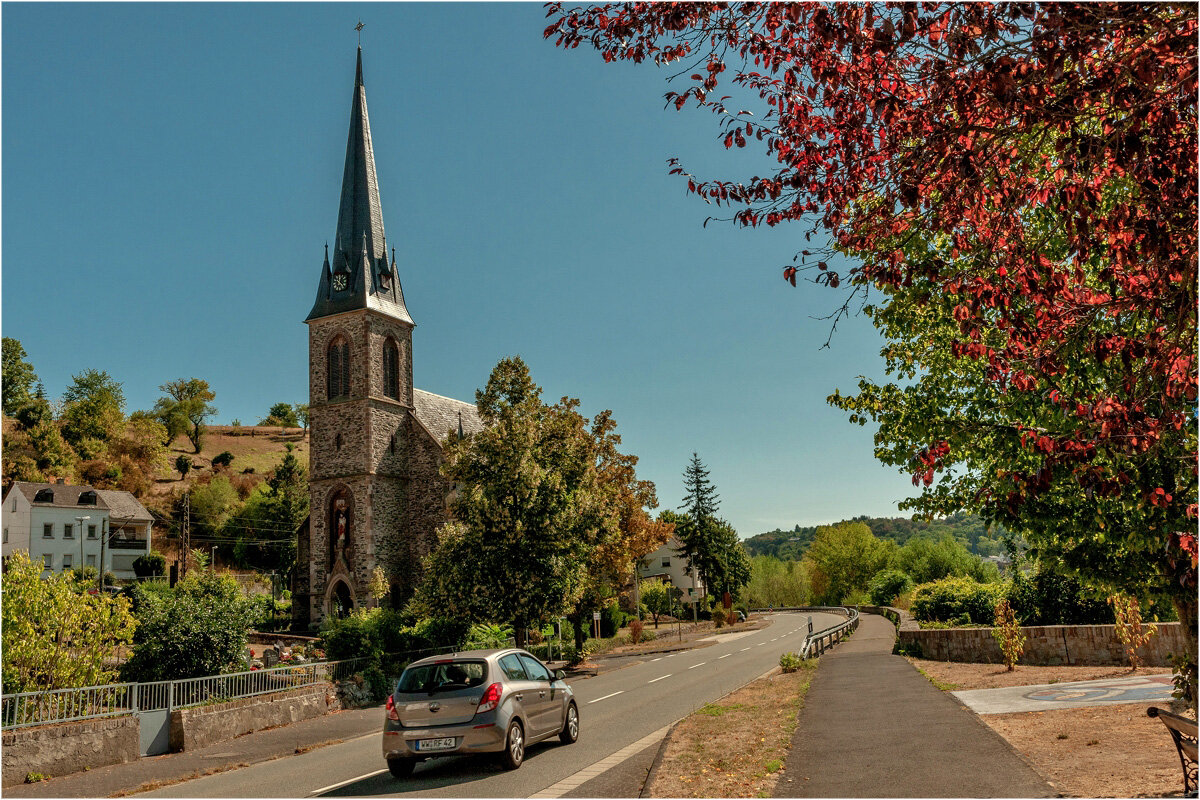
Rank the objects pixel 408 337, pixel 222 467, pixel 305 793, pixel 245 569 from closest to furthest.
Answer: pixel 305 793, pixel 408 337, pixel 245 569, pixel 222 467

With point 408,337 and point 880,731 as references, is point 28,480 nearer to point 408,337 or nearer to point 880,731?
point 408,337

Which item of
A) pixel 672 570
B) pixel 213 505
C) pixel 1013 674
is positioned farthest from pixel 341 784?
pixel 213 505

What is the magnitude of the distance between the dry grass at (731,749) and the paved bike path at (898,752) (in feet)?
0.78

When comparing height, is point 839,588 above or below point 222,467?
below

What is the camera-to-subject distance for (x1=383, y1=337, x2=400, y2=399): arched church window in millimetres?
48125

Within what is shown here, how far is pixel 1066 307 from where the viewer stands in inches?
240

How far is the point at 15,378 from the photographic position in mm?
97500

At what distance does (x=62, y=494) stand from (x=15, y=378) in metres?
38.0

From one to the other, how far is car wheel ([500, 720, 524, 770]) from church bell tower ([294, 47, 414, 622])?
34.0 meters

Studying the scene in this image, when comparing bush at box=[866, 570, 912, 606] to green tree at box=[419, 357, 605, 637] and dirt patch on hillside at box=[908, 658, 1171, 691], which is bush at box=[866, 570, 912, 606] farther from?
dirt patch on hillside at box=[908, 658, 1171, 691]

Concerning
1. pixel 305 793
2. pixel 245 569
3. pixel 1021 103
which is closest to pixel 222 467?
pixel 245 569

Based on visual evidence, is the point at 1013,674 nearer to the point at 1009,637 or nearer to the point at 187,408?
the point at 1009,637

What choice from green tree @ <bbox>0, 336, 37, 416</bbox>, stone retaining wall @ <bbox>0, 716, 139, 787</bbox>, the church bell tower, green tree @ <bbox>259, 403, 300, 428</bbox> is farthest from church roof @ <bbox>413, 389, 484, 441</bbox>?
green tree @ <bbox>259, 403, 300, 428</bbox>

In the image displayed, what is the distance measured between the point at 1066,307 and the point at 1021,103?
1.97 metres
